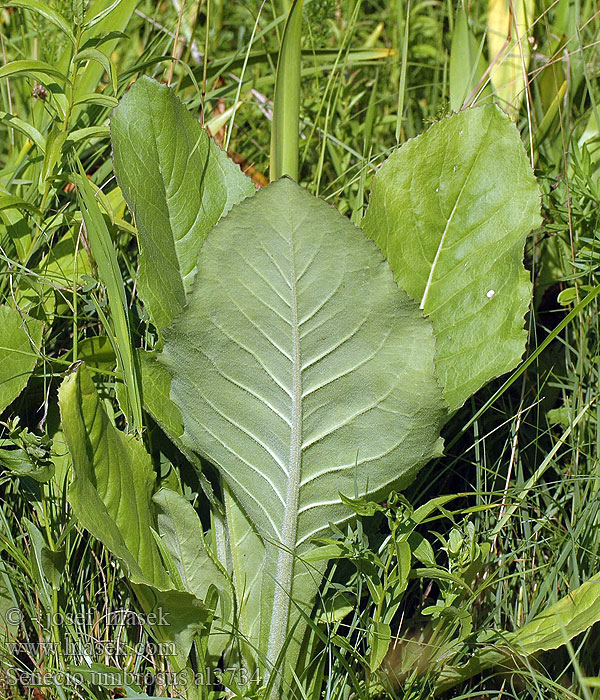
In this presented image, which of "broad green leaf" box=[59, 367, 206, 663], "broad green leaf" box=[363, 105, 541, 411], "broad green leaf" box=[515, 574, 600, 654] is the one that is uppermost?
"broad green leaf" box=[363, 105, 541, 411]

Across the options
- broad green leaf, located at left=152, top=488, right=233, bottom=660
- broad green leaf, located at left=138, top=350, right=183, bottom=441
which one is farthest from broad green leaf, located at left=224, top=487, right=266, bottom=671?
broad green leaf, located at left=138, top=350, right=183, bottom=441

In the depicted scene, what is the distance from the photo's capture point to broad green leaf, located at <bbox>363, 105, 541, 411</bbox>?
134 cm

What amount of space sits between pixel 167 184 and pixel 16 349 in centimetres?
44

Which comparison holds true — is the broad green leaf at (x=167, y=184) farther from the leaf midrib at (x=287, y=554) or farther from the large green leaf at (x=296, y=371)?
the leaf midrib at (x=287, y=554)

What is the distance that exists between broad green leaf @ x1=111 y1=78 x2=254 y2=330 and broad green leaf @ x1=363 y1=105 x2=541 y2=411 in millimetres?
301

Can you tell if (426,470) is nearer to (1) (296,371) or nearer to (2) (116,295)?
(1) (296,371)

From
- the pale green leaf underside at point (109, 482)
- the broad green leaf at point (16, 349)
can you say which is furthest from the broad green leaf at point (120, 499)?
the broad green leaf at point (16, 349)

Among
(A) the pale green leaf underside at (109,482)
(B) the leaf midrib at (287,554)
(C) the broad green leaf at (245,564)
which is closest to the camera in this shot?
(A) the pale green leaf underside at (109,482)

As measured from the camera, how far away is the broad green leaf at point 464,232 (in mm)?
1345

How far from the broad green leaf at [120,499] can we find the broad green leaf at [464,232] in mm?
557

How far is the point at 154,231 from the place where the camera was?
4.33ft

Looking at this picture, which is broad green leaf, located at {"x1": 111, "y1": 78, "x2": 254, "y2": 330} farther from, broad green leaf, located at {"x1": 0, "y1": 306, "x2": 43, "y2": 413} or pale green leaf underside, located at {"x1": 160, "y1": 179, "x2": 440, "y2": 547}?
broad green leaf, located at {"x1": 0, "y1": 306, "x2": 43, "y2": 413}

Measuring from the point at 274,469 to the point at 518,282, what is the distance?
1.77ft

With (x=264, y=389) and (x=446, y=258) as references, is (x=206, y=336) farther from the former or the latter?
(x=446, y=258)
